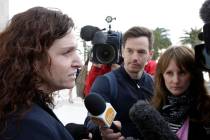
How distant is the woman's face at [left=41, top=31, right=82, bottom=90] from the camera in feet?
4.23

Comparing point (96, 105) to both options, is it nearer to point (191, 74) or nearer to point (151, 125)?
point (151, 125)

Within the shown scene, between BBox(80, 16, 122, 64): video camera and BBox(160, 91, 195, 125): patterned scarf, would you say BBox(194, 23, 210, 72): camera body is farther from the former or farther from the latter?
BBox(80, 16, 122, 64): video camera

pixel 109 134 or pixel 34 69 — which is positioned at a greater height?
pixel 34 69

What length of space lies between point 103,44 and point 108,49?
0.05m

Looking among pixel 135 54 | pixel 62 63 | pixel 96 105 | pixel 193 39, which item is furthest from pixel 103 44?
pixel 193 39

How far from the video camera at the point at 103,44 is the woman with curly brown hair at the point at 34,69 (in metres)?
1.29

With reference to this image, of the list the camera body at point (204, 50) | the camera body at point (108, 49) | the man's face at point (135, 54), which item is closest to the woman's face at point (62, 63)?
the camera body at point (204, 50)

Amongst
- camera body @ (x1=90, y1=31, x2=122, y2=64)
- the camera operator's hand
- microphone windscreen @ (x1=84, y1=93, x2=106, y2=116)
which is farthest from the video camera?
the camera operator's hand

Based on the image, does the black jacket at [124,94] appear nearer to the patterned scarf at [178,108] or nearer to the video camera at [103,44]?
the video camera at [103,44]

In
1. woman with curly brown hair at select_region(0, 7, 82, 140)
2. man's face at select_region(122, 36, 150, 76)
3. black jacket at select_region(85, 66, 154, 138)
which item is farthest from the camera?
man's face at select_region(122, 36, 150, 76)

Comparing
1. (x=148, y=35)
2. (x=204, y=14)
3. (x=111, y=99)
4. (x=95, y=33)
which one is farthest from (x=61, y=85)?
(x=148, y=35)

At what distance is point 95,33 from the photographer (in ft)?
8.73

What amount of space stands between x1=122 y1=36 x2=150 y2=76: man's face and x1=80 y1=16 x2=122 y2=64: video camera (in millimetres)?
88

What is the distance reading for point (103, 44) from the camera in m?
2.71
